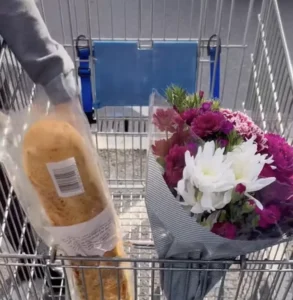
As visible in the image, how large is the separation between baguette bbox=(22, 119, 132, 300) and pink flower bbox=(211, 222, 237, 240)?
0.63 feet

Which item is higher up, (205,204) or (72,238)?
(205,204)

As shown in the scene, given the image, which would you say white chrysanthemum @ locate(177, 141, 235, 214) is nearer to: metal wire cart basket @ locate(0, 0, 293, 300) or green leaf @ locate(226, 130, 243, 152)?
green leaf @ locate(226, 130, 243, 152)

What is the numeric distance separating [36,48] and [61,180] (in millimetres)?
261

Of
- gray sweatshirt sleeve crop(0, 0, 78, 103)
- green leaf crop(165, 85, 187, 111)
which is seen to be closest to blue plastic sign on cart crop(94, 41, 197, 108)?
gray sweatshirt sleeve crop(0, 0, 78, 103)

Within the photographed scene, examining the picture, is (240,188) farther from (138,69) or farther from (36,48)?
(138,69)

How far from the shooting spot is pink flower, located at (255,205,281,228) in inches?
25.0

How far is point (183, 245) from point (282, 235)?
0.39ft

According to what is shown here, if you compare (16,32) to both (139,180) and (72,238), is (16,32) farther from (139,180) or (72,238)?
(139,180)

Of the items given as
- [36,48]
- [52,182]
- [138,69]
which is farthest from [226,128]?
[138,69]

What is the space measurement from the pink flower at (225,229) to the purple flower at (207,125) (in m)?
0.11

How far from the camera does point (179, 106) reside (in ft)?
2.53

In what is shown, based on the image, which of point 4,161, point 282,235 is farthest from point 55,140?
point 282,235

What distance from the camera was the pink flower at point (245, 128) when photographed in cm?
71

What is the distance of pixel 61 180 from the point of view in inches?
27.9
